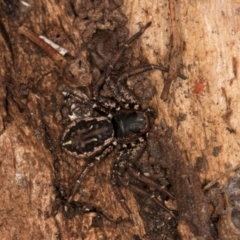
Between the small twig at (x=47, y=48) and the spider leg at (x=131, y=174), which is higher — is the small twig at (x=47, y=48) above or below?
above

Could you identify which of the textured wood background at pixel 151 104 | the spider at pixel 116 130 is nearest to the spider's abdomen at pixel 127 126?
the spider at pixel 116 130

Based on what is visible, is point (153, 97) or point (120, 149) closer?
point (153, 97)

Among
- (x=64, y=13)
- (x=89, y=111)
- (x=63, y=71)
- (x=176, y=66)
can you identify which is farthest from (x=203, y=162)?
(x=64, y=13)

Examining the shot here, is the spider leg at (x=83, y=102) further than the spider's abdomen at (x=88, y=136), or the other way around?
the spider leg at (x=83, y=102)

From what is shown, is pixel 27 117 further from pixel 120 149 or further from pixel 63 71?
pixel 120 149

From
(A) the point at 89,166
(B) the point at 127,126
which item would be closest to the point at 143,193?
(A) the point at 89,166

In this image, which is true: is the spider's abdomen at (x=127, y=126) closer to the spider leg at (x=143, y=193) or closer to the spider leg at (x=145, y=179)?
the spider leg at (x=145, y=179)

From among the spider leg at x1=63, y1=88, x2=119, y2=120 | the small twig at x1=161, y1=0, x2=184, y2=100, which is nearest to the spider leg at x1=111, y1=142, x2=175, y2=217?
the spider leg at x1=63, y1=88, x2=119, y2=120

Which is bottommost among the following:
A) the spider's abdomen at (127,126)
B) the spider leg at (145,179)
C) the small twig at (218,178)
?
the spider leg at (145,179)
